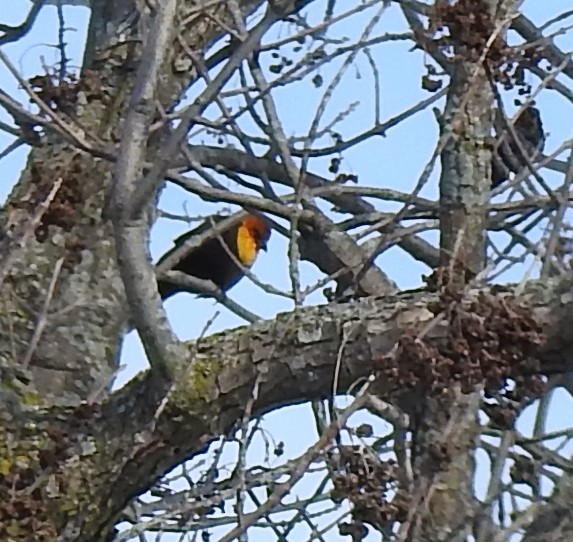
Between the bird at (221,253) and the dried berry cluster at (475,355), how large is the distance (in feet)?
4.00

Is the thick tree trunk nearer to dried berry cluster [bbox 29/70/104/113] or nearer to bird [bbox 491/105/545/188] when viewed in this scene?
dried berry cluster [bbox 29/70/104/113]

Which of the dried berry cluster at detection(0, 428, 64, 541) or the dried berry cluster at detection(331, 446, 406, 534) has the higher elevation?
the dried berry cluster at detection(0, 428, 64, 541)

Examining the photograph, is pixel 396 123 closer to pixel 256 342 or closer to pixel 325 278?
pixel 325 278

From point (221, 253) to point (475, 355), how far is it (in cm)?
293

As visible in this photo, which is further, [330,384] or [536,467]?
[536,467]

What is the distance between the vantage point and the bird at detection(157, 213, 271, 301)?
376 cm

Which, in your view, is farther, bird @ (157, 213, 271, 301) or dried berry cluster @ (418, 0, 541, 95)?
bird @ (157, 213, 271, 301)

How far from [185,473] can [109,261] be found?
526mm

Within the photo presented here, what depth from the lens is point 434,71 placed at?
2.57 m

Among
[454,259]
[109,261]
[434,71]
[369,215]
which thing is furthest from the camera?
[369,215]

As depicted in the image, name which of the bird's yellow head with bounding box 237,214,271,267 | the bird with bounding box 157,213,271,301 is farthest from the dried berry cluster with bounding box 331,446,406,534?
the bird's yellow head with bounding box 237,214,271,267

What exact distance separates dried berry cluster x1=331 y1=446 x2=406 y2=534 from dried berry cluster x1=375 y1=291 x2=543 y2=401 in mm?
133

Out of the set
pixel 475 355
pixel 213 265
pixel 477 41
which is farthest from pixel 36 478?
pixel 213 265

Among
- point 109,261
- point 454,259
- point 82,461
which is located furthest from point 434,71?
point 82,461
